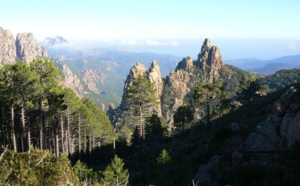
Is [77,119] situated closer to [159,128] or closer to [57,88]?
[57,88]

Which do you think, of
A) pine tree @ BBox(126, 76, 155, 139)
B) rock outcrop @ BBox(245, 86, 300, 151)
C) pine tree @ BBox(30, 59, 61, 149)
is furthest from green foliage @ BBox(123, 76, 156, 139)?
rock outcrop @ BBox(245, 86, 300, 151)

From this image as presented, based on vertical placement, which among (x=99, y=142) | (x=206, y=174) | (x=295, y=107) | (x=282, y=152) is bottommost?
(x=99, y=142)

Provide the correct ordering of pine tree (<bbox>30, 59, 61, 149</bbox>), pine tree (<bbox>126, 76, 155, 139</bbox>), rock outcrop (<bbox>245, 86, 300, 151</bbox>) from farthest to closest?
pine tree (<bbox>126, 76, 155, 139</bbox>), pine tree (<bbox>30, 59, 61, 149</bbox>), rock outcrop (<bbox>245, 86, 300, 151</bbox>)

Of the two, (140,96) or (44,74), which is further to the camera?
(140,96)

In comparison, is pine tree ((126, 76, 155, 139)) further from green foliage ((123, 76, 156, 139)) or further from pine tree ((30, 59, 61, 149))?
pine tree ((30, 59, 61, 149))

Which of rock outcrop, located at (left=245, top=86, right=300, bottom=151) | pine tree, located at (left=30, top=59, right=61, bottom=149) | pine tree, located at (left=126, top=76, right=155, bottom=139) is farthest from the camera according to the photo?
pine tree, located at (left=126, top=76, right=155, bottom=139)

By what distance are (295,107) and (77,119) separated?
3915cm

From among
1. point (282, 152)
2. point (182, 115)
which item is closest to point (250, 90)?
point (182, 115)

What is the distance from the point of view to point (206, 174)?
16859mm

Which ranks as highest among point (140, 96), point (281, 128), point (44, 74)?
point (44, 74)

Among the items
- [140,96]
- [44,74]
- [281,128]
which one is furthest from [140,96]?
A: [281,128]

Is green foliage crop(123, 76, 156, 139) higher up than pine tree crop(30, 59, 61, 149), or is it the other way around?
pine tree crop(30, 59, 61, 149)

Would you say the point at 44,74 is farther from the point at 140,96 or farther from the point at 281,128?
the point at 281,128

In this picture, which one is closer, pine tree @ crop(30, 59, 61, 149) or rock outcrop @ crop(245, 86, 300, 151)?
rock outcrop @ crop(245, 86, 300, 151)
